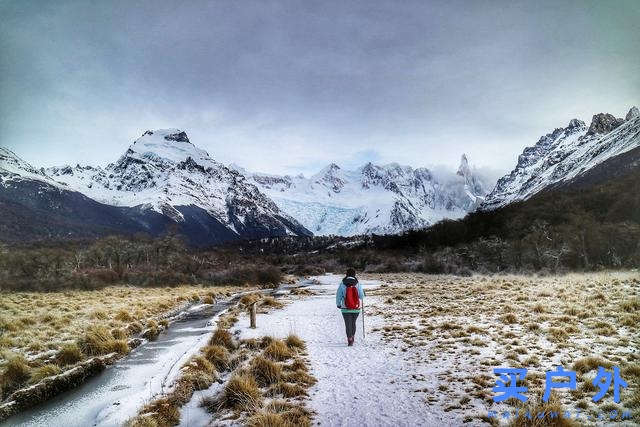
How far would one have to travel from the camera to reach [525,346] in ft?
37.6

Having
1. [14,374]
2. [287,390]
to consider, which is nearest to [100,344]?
[14,374]

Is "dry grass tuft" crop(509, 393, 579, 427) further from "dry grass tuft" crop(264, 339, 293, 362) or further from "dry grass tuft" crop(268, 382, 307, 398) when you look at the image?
"dry grass tuft" crop(264, 339, 293, 362)

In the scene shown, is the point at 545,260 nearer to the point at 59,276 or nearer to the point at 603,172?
the point at 59,276

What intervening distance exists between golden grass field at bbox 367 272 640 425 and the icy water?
Result: 7816mm

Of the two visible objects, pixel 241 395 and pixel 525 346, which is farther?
pixel 525 346

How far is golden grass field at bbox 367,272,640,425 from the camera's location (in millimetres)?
7855

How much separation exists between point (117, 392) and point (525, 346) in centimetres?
1264

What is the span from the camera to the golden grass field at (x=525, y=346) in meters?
7.86

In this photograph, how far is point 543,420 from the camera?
263 inches

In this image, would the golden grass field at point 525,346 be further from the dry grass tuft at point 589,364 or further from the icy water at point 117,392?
the icy water at point 117,392

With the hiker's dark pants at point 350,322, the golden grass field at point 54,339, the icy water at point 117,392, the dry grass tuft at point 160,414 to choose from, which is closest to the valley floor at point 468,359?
the hiker's dark pants at point 350,322

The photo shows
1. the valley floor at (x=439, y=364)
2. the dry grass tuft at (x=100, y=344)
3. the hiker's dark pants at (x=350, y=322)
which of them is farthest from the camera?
the dry grass tuft at (x=100, y=344)

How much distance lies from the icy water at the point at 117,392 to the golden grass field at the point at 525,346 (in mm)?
7816

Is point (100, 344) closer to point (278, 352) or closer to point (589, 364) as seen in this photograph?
point (278, 352)
